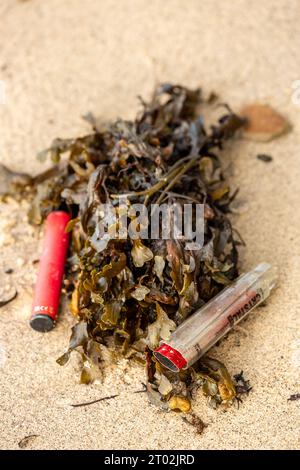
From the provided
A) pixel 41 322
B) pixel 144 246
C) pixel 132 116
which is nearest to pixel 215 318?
pixel 144 246

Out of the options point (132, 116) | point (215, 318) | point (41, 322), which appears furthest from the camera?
point (132, 116)

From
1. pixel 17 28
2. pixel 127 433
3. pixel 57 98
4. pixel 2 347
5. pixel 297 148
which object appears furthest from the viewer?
pixel 17 28

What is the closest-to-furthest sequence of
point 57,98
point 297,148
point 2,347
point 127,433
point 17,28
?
point 127,433 → point 2,347 → point 297,148 → point 57,98 → point 17,28

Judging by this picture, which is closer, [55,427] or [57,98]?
[55,427]

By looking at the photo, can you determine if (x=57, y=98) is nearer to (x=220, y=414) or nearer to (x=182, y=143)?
(x=182, y=143)

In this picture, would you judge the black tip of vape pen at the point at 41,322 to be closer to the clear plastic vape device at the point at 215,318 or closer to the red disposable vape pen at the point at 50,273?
the red disposable vape pen at the point at 50,273

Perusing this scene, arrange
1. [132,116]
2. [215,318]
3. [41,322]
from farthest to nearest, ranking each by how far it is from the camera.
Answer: [132,116]
[41,322]
[215,318]

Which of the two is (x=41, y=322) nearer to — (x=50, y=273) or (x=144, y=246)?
(x=50, y=273)

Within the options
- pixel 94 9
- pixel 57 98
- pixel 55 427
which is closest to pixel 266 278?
pixel 55 427
